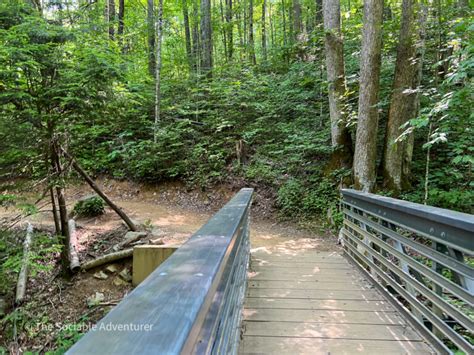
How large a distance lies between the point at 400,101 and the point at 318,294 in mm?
5266

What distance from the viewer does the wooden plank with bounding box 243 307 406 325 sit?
278 centimetres

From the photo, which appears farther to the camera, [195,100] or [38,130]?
[195,100]

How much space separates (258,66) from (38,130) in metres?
10.7

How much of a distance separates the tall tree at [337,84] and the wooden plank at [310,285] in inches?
188

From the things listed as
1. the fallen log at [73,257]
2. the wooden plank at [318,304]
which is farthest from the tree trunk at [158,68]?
the wooden plank at [318,304]

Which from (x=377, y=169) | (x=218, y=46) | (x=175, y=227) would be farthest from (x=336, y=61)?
(x=218, y=46)

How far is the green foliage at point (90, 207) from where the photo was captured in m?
8.57

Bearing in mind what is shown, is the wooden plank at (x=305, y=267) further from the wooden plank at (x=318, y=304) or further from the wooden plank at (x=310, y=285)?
the wooden plank at (x=318, y=304)

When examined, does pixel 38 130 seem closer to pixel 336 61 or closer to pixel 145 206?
pixel 145 206

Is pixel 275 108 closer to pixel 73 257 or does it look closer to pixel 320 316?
pixel 73 257

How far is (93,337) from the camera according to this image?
61 centimetres

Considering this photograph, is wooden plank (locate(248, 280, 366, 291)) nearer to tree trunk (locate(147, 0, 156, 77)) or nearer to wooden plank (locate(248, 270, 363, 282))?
wooden plank (locate(248, 270, 363, 282))

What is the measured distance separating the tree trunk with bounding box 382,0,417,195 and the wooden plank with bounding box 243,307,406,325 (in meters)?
4.57

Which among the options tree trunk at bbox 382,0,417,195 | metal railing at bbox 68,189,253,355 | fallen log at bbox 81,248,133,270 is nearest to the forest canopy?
tree trunk at bbox 382,0,417,195
